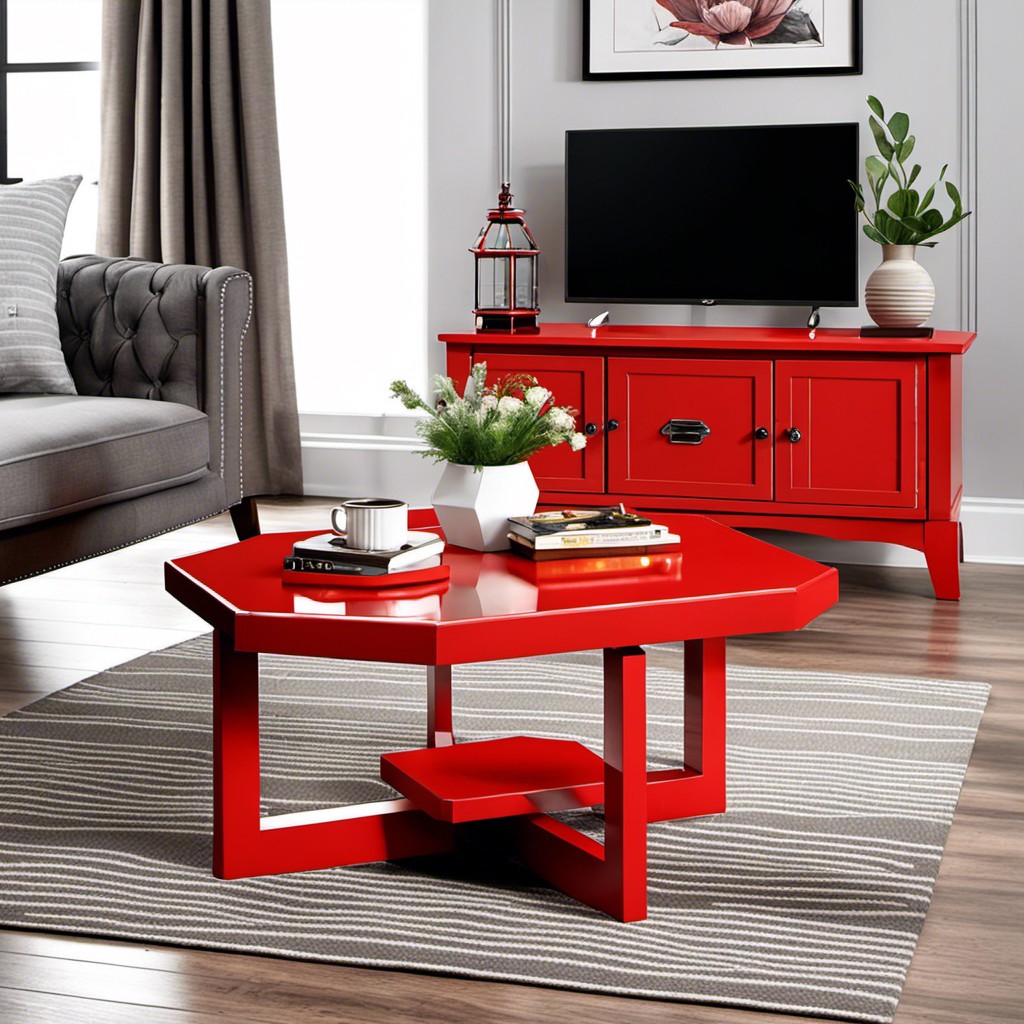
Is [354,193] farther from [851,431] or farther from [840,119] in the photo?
[851,431]

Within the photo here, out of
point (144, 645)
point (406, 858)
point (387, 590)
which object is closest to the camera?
point (387, 590)

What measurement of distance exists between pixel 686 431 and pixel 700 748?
170cm

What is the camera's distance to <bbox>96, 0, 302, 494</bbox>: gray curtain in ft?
15.5

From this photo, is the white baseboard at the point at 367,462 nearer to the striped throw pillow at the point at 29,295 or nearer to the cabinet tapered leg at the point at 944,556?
the cabinet tapered leg at the point at 944,556

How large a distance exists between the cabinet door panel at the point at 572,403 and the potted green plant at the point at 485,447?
1676 millimetres

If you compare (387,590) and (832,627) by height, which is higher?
(387,590)

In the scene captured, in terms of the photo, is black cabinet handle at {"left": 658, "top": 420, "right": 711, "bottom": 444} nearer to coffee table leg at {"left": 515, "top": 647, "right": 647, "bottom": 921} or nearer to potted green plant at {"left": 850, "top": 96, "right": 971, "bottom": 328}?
potted green plant at {"left": 850, "top": 96, "right": 971, "bottom": 328}

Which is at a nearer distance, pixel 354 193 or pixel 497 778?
pixel 497 778

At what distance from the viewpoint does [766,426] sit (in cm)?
367

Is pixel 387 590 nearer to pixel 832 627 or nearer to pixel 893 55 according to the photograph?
pixel 832 627

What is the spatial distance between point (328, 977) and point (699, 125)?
123 inches

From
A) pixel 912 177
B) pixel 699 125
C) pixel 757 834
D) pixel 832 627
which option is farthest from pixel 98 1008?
pixel 699 125

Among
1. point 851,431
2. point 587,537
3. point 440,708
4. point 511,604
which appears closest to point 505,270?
point 851,431

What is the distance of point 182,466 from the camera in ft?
11.1
